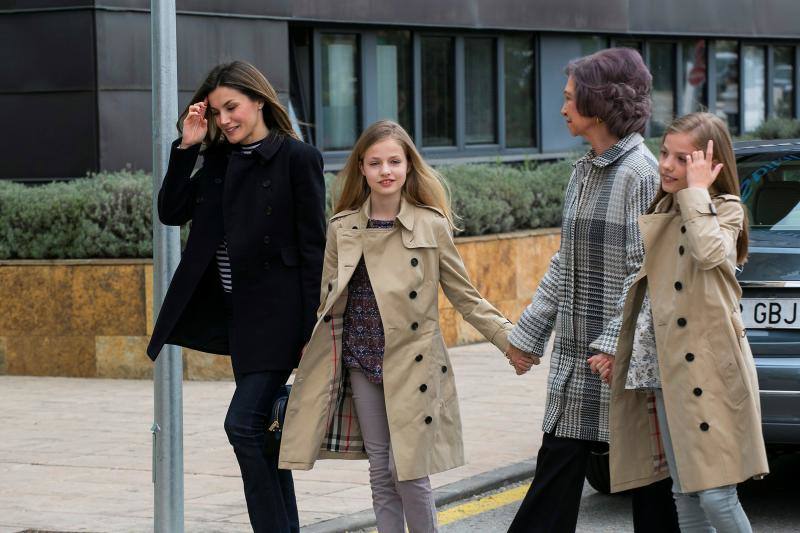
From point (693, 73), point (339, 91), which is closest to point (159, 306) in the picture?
point (339, 91)

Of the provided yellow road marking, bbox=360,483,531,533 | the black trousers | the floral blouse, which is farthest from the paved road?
the floral blouse

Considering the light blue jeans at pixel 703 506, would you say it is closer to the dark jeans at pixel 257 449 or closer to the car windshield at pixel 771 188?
the dark jeans at pixel 257 449

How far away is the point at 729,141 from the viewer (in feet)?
14.7

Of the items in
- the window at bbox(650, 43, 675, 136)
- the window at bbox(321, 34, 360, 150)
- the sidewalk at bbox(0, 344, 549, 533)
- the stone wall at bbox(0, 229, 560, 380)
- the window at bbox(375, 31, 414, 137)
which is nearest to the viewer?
the sidewalk at bbox(0, 344, 549, 533)

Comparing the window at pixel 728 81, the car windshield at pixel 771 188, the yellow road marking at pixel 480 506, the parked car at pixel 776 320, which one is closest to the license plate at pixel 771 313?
the parked car at pixel 776 320

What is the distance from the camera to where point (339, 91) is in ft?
49.9

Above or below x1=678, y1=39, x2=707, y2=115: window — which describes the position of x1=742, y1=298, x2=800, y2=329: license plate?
below

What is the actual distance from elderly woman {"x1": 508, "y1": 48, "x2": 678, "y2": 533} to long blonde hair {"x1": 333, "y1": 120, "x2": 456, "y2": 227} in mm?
528

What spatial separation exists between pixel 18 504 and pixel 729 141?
3707mm

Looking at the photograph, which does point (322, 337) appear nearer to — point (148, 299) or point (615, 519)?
point (615, 519)

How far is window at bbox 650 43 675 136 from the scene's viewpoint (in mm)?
19812

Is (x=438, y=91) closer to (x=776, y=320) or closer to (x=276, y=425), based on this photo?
(x=776, y=320)

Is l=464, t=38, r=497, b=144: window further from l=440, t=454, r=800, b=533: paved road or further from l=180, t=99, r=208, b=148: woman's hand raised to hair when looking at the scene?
l=180, t=99, r=208, b=148: woman's hand raised to hair

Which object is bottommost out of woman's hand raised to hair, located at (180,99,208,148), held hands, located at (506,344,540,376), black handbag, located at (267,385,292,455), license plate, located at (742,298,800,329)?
black handbag, located at (267,385,292,455)
